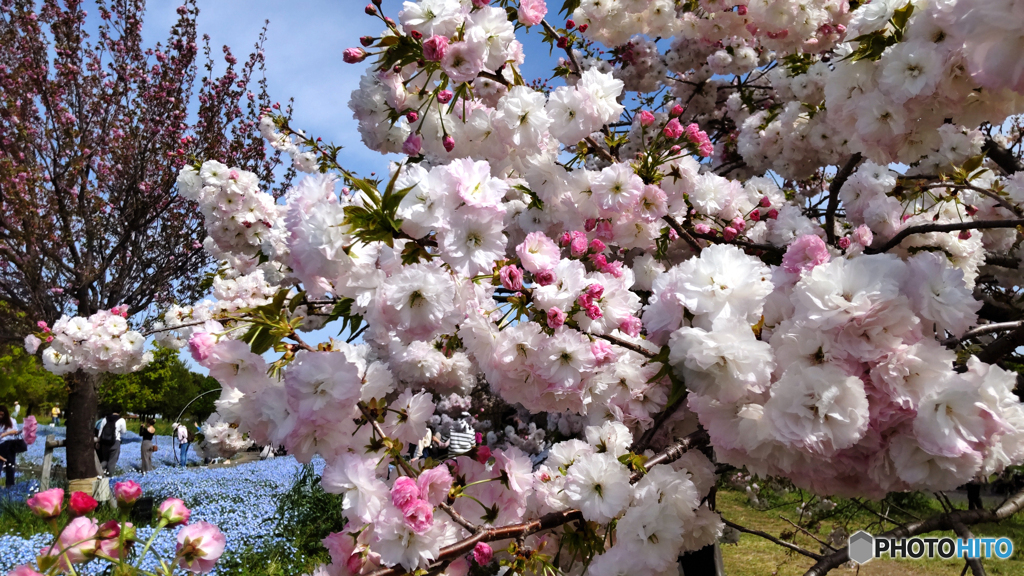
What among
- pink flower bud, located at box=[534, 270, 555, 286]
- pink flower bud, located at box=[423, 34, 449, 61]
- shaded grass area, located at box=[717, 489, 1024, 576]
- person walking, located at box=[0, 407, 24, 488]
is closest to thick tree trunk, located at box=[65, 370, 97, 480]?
person walking, located at box=[0, 407, 24, 488]

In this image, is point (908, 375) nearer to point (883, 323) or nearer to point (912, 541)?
point (883, 323)

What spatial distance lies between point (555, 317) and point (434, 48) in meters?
0.79

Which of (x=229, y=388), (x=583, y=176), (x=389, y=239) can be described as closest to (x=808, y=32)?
(x=583, y=176)

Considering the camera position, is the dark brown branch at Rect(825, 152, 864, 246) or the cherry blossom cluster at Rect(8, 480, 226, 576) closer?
the cherry blossom cluster at Rect(8, 480, 226, 576)

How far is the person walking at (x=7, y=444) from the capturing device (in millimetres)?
9305

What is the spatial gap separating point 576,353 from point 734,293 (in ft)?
1.31

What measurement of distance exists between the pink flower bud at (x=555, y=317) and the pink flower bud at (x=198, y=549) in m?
0.80

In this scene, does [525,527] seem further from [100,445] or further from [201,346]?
[100,445]

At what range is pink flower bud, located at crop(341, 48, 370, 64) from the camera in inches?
64.2

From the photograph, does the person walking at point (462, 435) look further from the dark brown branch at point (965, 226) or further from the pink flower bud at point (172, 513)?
the pink flower bud at point (172, 513)

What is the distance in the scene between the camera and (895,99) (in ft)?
4.00

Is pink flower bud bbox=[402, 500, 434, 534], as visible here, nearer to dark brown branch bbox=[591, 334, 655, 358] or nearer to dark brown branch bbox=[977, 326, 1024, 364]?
dark brown branch bbox=[591, 334, 655, 358]

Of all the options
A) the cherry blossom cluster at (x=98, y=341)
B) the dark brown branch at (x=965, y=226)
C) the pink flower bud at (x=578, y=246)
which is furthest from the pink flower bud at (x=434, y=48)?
the cherry blossom cluster at (x=98, y=341)

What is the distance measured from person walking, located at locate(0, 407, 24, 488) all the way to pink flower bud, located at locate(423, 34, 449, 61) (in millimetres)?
11314
